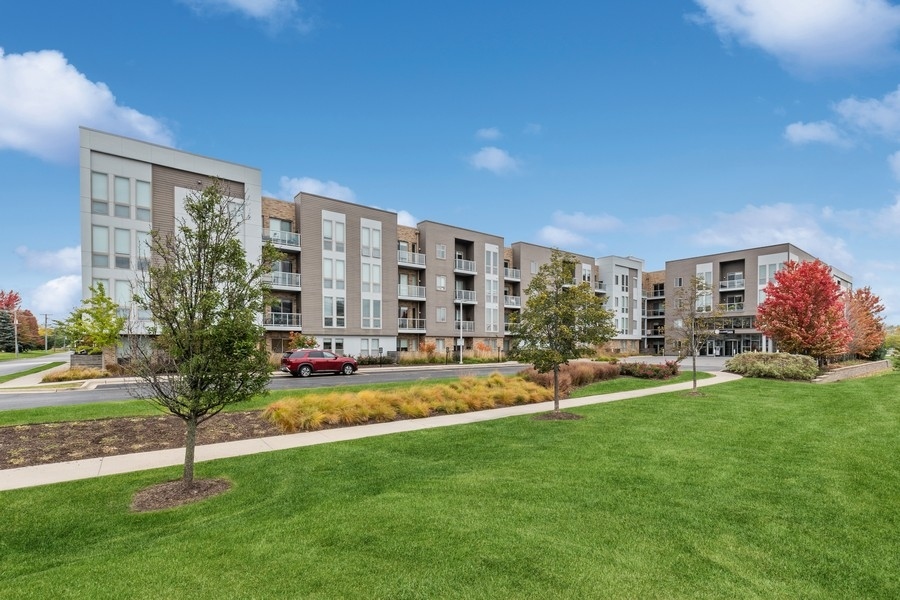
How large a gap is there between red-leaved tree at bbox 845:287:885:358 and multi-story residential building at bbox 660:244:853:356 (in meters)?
10.0

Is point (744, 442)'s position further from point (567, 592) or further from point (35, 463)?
point (35, 463)

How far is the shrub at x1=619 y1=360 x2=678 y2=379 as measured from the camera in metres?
23.2

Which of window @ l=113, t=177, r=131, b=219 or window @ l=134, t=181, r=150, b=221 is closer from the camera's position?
window @ l=113, t=177, r=131, b=219

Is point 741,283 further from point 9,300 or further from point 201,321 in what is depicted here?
point 9,300

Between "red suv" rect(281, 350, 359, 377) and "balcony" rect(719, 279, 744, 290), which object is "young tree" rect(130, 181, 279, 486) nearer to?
"red suv" rect(281, 350, 359, 377)

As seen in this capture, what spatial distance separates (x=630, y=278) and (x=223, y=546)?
67.4m

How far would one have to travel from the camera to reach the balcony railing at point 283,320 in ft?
112

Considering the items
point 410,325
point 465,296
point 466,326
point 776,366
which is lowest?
point 776,366

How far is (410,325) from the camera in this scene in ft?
140

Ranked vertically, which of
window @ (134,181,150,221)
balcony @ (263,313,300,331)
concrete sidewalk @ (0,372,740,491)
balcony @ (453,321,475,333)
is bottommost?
concrete sidewalk @ (0,372,740,491)

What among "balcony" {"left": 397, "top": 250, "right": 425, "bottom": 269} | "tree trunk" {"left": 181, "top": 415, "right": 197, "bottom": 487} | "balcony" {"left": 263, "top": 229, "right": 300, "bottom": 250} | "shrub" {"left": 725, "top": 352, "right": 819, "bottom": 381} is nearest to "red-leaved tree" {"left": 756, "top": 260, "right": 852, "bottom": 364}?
"shrub" {"left": 725, "top": 352, "right": 819, "bottom": 381}

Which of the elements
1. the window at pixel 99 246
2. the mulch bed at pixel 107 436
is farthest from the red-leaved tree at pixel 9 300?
the mulch bed at pixel 107 436

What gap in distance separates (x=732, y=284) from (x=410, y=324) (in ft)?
134

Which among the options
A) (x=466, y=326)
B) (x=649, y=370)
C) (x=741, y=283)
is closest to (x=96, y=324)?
(x=649, y=370)
